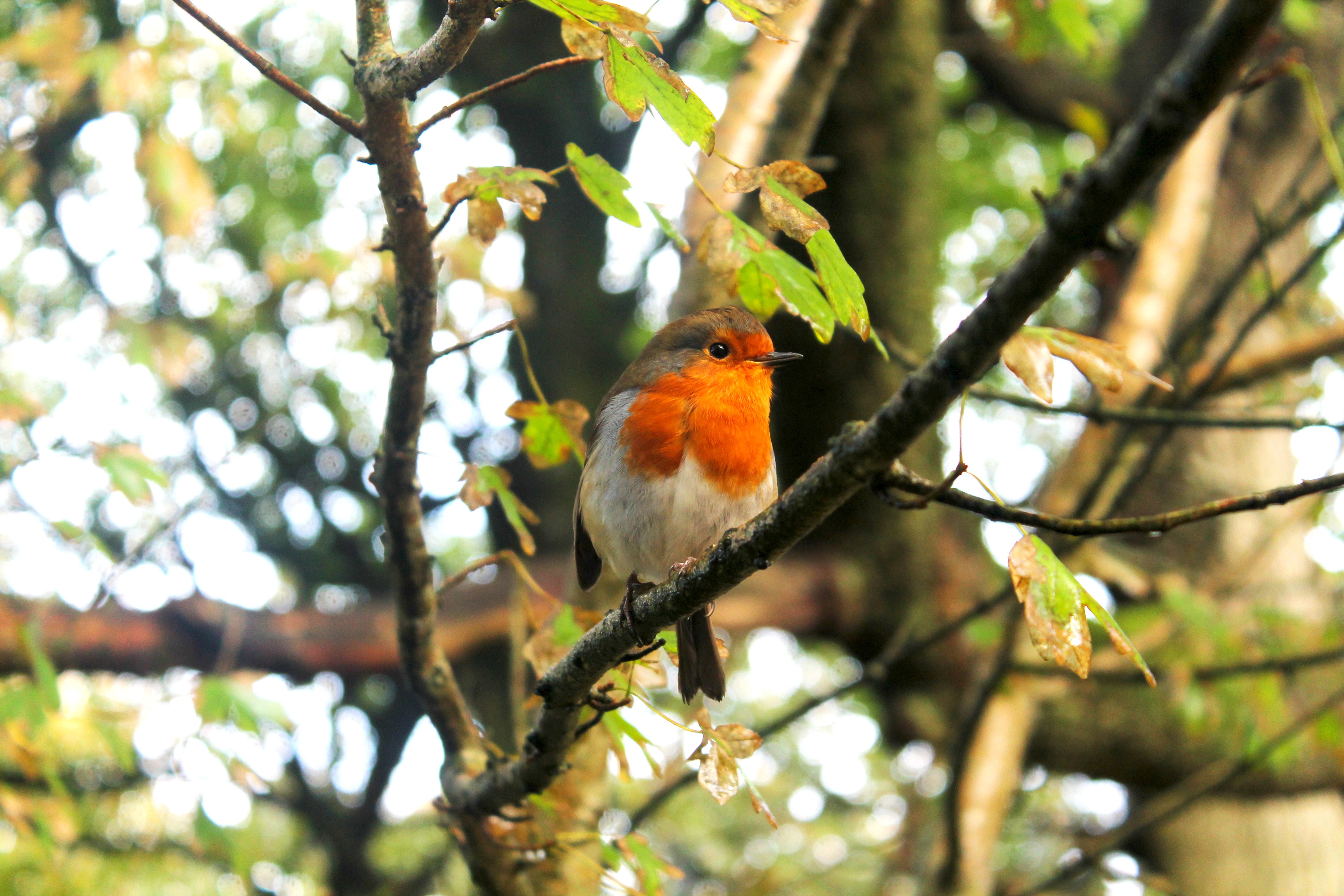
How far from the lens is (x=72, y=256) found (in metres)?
6.43

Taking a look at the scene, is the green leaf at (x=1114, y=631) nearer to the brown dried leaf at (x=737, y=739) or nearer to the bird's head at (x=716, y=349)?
the brown dried leaf at (x=737, y=739)

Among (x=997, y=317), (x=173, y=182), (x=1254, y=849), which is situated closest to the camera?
(x=997, y=317)

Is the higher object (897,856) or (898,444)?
(898,444)

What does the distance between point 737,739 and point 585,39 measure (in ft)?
3.65

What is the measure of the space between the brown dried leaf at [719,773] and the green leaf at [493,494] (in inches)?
19.9

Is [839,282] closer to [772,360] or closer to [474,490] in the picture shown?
[474,490]

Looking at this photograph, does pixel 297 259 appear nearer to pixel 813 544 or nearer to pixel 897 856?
pixel 813 544

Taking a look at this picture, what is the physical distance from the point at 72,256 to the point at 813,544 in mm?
5240

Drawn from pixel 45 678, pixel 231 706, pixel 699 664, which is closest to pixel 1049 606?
pixel 699 664

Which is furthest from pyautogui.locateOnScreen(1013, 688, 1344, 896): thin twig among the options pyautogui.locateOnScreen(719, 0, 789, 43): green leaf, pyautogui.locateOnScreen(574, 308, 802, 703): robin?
pyautogui.locateOnScreen(719, 0, 789, 43): green leaf

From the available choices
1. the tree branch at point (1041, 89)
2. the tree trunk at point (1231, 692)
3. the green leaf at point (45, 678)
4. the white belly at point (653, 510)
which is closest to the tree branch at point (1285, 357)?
the tree trunk at point (1231, 692)

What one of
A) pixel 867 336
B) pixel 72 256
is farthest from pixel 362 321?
pixel 867 336

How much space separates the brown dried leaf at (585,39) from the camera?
48.8 inches

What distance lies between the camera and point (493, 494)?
1933mm
